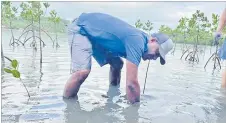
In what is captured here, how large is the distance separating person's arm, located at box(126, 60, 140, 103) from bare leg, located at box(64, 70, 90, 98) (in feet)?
1.82

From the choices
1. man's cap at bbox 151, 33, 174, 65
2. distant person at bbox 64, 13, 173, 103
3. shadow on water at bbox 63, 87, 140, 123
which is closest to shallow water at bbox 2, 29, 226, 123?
shadow on water at bbox 63, 87, 140, 123

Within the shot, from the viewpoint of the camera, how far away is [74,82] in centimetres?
378

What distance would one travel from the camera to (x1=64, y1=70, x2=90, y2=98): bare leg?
370 centimetres

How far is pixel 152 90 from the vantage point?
4.85 m

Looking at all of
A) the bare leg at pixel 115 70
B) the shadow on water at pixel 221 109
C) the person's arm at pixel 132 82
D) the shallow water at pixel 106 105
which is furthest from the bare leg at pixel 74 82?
the shadow on water at pixel 221 109

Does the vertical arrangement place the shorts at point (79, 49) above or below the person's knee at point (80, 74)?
above

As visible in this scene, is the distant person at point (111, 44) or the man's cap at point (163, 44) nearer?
the distant person at point (111, 44)

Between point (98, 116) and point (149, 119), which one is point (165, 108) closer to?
point (149, 119)

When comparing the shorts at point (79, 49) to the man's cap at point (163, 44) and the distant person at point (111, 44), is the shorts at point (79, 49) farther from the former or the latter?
the man's cap at point (163, 44)

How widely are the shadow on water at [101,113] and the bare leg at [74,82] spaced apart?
10 centimetres

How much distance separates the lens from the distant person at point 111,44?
3.41 metres

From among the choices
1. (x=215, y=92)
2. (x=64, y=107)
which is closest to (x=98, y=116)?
(x=64, y=107)

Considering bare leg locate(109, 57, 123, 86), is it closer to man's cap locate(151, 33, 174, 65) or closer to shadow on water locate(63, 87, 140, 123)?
shadow on water locate(63, 87, 140, 123)

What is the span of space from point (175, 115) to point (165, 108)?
300 millimetres
